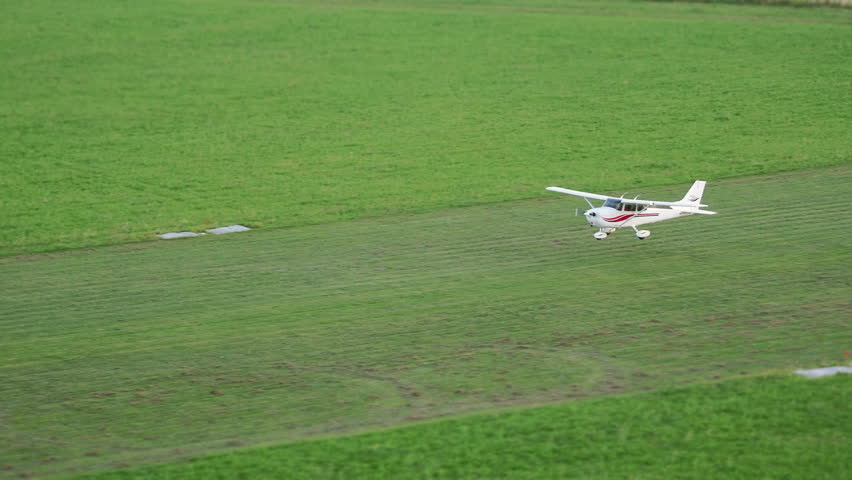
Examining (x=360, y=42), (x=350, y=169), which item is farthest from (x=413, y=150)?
(x=360, y=42)

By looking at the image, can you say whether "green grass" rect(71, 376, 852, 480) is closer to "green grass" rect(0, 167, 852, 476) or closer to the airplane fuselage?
"green grass" rect(0, 167, 852, 476)

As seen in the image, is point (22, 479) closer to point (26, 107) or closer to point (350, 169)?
point (350, 169)

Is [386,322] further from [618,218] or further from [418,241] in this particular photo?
[418,241]

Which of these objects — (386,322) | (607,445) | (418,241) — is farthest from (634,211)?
(607,445)

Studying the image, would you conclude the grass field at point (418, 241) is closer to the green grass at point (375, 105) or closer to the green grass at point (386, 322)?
the green grass at point (386, 322)

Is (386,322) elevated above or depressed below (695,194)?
below

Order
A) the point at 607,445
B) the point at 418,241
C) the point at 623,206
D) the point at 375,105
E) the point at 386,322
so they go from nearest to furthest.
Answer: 1. the point at 607,445
2. the point at 386,322
3. the point at 623,206
4. the point at 418,241
5. the point at 375,105

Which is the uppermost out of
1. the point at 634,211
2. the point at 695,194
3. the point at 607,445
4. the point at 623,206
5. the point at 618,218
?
the point at 695,194
